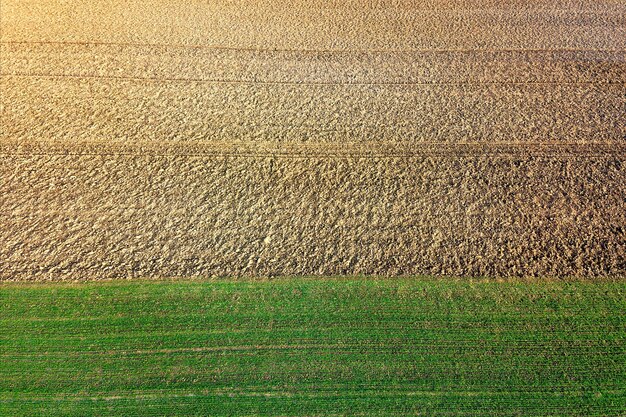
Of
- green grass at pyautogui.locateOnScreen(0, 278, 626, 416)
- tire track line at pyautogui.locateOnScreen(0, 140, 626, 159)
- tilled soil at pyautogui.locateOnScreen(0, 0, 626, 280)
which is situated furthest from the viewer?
tire track line at pyautogui.locateOnScreen(0, 140, 626, 159)

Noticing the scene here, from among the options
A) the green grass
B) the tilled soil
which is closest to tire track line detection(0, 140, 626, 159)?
the tilled soil

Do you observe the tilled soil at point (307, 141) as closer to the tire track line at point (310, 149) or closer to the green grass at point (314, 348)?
the tire track line at point (310, 149)

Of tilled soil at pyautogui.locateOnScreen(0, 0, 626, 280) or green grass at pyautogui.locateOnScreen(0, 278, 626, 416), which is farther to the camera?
tilled soil at pyautogui.locateOnScreen(0, 0, 626, 280)

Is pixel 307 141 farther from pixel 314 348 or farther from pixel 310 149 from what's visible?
pixel 314 348

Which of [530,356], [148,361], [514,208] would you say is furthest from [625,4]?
[148,361]

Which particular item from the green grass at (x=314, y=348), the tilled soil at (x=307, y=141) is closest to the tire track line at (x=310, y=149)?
the tilled soil at (x=307, y=141)

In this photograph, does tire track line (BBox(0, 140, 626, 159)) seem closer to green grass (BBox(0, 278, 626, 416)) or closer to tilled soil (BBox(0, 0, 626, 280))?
tilled soil (BBox(0, 0, 626, 280))

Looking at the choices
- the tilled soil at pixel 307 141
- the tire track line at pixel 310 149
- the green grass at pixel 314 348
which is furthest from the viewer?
the tire track line at pixel 310 149
